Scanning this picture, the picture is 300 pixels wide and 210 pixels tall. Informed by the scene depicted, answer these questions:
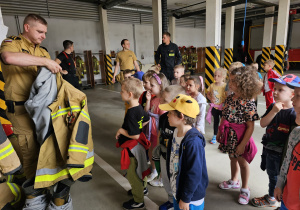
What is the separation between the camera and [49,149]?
167 cm

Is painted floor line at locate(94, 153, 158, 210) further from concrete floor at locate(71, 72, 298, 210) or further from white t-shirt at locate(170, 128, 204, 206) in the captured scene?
white t-shirt at locate(170, 128, 204, 206)

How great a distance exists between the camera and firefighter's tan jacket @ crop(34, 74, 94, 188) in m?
1.61

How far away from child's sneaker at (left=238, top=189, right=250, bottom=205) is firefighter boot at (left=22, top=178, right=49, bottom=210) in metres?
1.97

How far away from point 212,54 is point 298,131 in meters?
5.39

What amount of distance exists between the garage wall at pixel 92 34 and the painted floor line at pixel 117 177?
8511 millimetres

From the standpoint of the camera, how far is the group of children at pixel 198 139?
1.36 meters

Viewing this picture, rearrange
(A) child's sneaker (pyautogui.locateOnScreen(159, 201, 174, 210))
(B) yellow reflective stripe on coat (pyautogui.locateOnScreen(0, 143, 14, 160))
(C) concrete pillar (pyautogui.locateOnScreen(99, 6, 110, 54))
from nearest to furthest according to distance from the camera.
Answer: (B) yellow reflective stripe on coat (pyautogui.locateOnScreen(0, 143, 14, 160))
(A) child's sneaker (pyautogui.locateOnScreen(159, 201, 174, 210))
(C) concrete pillar (pyautogui.locateOnScreen(99, 6, 110, 54))

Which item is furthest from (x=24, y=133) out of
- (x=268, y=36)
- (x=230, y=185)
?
(x=268, y=36)

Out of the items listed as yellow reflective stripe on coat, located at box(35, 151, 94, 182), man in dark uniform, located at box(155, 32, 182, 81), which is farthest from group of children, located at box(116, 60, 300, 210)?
man in dark uniform, located at box(155, 32, 182, 81)

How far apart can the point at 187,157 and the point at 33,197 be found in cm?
147

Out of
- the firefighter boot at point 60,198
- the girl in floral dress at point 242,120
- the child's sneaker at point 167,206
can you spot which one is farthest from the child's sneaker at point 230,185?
the firefighter boot at point 60,198

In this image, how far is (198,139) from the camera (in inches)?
54.9

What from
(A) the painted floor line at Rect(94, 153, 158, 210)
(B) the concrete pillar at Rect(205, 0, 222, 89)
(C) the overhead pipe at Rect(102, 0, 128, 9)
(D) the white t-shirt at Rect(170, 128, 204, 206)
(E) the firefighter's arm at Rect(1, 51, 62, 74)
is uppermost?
(C) the overhead pipe at Rect(102, 0, 128, 9)

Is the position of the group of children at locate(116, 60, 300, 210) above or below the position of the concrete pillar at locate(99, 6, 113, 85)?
below
